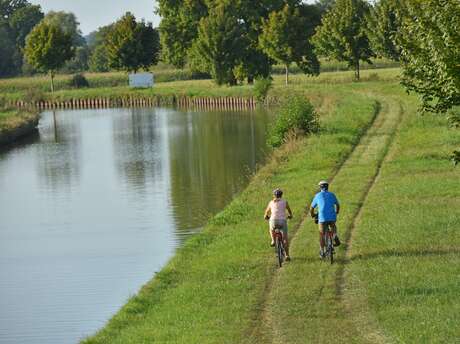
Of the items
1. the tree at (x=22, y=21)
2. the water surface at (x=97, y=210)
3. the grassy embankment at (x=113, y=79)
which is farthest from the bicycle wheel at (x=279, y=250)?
the tree at (x=22, y=21)

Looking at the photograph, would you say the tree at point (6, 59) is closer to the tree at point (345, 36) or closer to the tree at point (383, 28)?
the tree at point (345, 36)

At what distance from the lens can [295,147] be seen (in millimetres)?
45438

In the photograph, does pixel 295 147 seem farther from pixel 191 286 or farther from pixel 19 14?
pixel 19 14

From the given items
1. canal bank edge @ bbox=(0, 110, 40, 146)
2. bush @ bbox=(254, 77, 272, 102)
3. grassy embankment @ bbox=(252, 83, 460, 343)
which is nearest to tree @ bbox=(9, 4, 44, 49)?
bush @ bbox=(254, 77, 272, 102)

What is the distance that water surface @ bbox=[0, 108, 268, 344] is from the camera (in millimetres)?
24062

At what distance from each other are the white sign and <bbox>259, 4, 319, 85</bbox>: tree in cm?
2017

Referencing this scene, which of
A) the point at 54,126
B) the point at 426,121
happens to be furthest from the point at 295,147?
the point at 54,126

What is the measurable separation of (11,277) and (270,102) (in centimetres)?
6358

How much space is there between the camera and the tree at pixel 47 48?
115938 mm

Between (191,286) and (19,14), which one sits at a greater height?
(19,14)

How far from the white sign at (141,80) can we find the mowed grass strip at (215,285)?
79548 millimetres

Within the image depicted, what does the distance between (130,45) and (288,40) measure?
2725 cm

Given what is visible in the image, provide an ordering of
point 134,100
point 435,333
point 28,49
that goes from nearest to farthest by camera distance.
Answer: point 435,333
point 134,100
point 28,49

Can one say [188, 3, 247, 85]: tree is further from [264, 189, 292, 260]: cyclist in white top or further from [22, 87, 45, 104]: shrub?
[264, 189, 292, 260]: cyclist in white top
